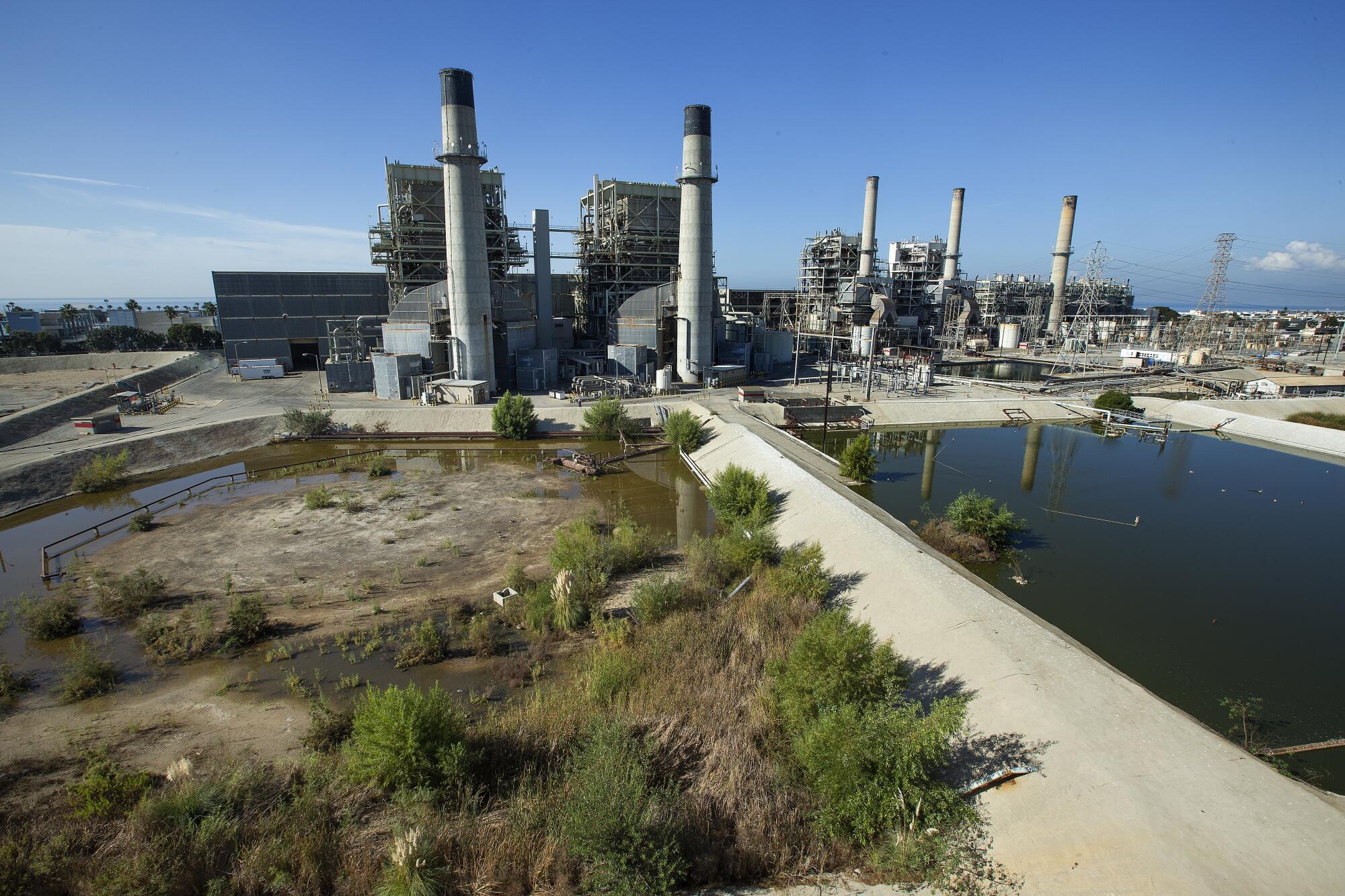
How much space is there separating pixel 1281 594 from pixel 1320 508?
1100 cm

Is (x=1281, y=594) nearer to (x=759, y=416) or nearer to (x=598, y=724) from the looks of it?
(x=598, y=724)

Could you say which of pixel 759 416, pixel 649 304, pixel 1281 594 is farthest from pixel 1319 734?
pixel 649 304

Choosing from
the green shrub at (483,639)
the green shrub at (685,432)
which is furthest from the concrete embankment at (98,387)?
the green shrub at (685,432)

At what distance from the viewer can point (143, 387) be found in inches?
1699

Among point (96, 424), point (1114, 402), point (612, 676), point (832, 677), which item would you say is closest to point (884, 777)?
point (832, 677)

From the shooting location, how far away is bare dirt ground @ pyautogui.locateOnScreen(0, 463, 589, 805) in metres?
10.5

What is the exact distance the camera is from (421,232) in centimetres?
4403

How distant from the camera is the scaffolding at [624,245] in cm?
4806

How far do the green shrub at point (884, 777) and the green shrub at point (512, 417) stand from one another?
87.5 ft

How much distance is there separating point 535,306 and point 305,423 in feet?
66.1

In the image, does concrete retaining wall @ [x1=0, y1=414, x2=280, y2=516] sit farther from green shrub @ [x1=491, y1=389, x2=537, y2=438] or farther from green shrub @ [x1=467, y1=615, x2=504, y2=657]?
green shrub @ [x1=467, y1=615, x2=504, y2=657]

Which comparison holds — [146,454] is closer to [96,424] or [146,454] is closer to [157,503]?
[96,424]

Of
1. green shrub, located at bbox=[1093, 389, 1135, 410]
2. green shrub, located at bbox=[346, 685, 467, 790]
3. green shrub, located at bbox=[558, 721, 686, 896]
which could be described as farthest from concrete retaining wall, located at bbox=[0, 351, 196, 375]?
green shrub, located at bbox=[1093, 389, 1135, 410]

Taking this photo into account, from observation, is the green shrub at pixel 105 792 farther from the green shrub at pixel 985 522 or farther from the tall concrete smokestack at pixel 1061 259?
the tall concrete smokestack at pixel 1061 259
